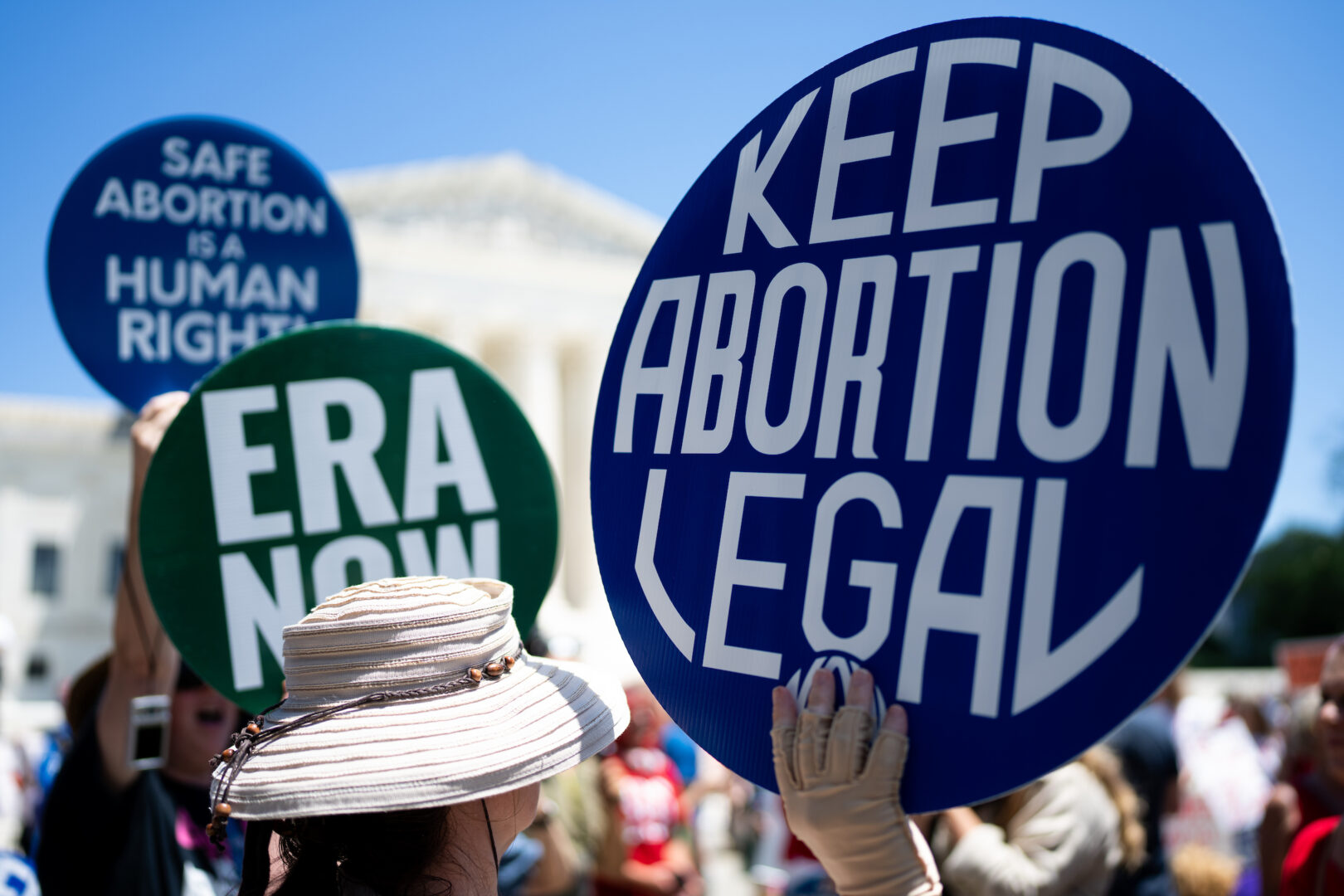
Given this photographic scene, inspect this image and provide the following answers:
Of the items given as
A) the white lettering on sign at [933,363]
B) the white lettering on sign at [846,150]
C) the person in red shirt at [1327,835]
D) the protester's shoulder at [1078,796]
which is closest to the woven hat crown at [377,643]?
the white lettering on sign at [933,363]

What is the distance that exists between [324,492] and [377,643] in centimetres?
87

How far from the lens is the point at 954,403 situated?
1.27 meters

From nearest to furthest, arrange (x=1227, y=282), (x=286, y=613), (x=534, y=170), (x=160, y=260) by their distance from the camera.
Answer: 1. (x=1227, y=282)
2. (x=286, y=613)
3. (x=160, y=260)
4. (x=534, y=170)

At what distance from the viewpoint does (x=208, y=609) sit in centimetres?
215

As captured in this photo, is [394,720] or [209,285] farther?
[209,285]

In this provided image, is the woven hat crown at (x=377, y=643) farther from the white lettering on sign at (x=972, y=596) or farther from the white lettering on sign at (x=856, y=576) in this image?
the white lettering on sign at (x=972, y=596)

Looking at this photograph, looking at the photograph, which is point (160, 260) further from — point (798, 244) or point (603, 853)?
point (603, 853)

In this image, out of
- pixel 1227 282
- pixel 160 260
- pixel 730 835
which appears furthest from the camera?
pixel 730 835

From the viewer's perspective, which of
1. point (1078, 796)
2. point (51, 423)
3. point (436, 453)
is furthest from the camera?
point (51, 423)

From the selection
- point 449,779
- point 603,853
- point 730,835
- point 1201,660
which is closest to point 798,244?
point 449,779

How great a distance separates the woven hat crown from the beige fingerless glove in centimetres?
50

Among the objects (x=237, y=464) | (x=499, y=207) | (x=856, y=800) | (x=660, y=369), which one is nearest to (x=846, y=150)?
(x=660, y=369)

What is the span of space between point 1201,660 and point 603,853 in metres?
40.9

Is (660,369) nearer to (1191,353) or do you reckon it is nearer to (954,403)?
(954,403)
